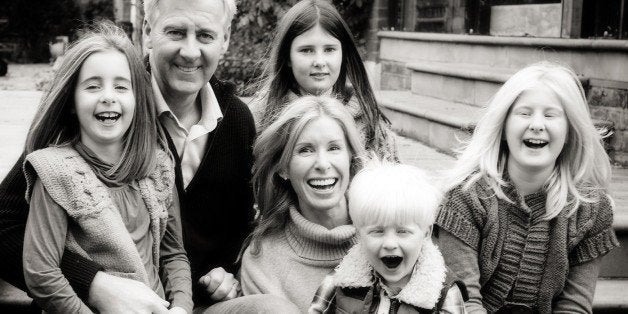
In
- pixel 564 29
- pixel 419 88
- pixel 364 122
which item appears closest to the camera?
pixel 364 122

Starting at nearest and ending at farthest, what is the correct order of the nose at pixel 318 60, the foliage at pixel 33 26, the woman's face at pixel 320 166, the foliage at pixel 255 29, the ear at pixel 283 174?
the woman's face at pixel 320 166 < the ear at pixel 283 174 < the nose at pixel 318 60 < the foliage at pixel 255 29 < the foliage at pixel 33 26

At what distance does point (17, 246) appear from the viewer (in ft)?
6.83

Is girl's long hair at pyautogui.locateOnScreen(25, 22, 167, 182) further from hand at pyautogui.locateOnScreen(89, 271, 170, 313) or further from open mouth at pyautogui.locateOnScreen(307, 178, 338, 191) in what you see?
open mouth at pyautogui.locateOnScreen(307, 178, 338, 191)

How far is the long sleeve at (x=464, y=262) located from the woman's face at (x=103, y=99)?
1085mm

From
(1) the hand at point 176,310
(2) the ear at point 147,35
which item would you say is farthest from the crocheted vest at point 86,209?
(2) the ear at point 147,35

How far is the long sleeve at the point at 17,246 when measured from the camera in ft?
6.73

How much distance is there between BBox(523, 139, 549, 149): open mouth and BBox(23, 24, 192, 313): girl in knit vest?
1.15m

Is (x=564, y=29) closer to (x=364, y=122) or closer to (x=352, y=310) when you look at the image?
(x=364, y=122)

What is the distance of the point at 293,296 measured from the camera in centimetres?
239

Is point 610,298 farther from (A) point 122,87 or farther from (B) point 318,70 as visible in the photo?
(A) point 122,87

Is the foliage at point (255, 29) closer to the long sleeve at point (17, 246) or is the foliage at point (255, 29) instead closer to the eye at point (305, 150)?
the eye at point (305, 150)

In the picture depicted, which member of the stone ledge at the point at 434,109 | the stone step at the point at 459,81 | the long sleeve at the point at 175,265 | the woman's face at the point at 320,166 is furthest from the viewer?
the stone step at the point at 459,81

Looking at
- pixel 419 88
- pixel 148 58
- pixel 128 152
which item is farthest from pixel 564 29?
pixel 128 152

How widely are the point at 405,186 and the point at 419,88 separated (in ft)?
12.9
